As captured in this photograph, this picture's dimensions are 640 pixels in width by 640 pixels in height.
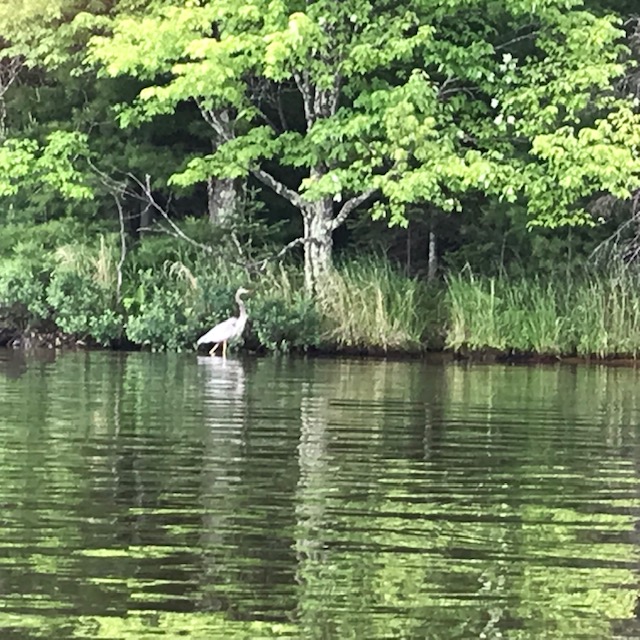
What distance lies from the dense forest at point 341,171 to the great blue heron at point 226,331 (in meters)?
0.41

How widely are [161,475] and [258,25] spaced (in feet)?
42.0

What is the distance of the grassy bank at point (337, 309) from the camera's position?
18906 mm

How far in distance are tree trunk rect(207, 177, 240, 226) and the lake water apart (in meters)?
9.96

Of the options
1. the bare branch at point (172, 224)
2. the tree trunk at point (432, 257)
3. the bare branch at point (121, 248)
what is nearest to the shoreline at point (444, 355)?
the bare branch at point (121, 248)

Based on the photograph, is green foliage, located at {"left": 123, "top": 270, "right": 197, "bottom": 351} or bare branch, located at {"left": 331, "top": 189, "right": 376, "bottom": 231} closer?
green foliage, located at {"left": 123, "top": 270, "right": 197, "bottom": 351}

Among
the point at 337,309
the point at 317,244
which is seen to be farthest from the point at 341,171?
the point at 337,309

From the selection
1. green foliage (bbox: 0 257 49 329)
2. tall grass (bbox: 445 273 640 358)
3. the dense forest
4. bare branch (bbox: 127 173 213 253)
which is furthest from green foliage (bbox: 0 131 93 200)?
tall grass (bbox: 445 273 640 358)

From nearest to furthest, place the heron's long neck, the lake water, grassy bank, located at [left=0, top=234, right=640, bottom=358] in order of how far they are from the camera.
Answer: the lake water → the heron's long neck → grassy bank, located at [left=0, top=234, right=640, bottom=358]

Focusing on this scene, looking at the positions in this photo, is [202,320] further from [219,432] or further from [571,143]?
[219,432]

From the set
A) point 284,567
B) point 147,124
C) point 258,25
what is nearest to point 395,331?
point 258,25

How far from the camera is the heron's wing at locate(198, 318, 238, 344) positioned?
723 inches

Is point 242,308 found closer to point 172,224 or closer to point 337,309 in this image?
point 337,309

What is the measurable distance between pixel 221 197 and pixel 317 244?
8.92 ft

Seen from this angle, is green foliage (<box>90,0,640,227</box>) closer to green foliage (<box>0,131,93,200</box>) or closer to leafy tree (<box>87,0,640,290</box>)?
leafy tree (<box>87,0,640,290</box>)
